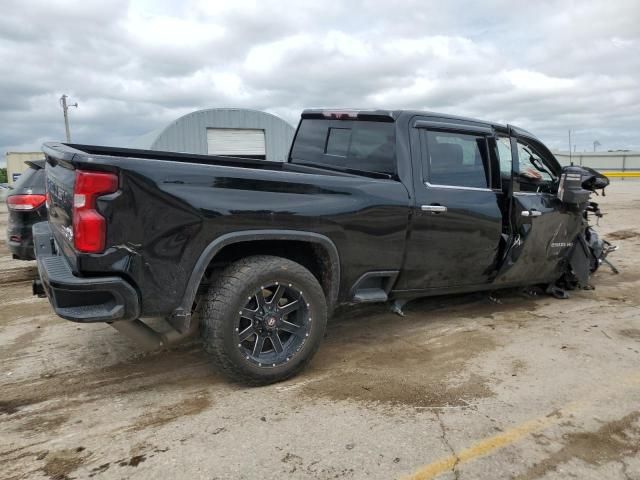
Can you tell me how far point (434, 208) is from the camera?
13.5 feet

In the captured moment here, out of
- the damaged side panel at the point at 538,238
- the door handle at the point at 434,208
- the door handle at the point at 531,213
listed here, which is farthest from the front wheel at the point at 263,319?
the door handle at the point at 531,213

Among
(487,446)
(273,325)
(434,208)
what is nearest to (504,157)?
(434,208)

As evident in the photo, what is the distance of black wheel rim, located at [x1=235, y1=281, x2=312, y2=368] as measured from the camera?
11.1ft

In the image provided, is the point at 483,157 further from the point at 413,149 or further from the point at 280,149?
the point at 280,149

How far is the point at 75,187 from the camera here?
2.87 metres

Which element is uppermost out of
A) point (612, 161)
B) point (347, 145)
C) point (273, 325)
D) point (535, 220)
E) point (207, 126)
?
point (207, 126)

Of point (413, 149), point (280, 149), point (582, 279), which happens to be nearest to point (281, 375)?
point (413, 149)

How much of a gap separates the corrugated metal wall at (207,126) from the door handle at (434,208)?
2354 cm

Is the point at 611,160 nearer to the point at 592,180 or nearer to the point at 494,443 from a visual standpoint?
the point at 592,180

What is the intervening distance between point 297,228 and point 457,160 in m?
1.77

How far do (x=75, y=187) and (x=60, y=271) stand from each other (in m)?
0.54

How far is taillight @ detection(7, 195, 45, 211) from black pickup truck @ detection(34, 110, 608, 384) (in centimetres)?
225

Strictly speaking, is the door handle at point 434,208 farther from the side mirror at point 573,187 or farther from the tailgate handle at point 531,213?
the side mirror at point 573,187

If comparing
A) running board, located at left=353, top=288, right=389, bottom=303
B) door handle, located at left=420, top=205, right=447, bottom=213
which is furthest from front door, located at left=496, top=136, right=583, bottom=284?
running board, located at left=353, top=288, right=389, bottom=303
